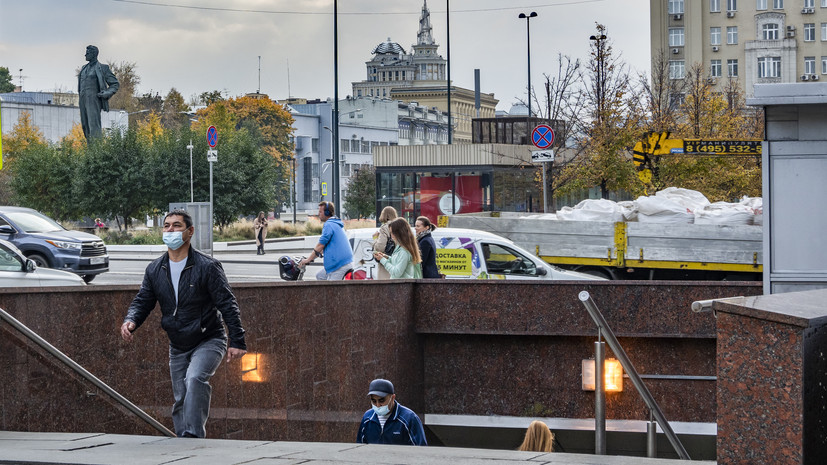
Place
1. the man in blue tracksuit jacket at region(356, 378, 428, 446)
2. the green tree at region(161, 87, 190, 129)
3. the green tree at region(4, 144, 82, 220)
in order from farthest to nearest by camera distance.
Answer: the green tree at region(161, 87, 190, 129) < the green tree at region(4, 144, 82, 220) < the man in blue tracksuit jacket at region(356, 378, 428, 446)

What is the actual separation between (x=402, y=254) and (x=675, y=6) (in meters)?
94.1

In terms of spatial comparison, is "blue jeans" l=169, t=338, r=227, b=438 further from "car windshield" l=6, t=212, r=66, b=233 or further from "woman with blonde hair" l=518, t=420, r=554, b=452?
"car windshield" l=6, t=212, r=66, b=233

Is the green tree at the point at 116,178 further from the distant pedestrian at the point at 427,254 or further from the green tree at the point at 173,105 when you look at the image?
the green tree at the point at 173,105

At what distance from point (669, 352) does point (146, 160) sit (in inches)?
1581

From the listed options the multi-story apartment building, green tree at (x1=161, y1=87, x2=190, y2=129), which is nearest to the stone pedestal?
the multi-story apartment building

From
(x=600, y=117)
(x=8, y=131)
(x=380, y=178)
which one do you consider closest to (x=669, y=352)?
(x=600, y=117)

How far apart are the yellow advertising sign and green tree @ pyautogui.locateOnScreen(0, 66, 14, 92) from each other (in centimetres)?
12335

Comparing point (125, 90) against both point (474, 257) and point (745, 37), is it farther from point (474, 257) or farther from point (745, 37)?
point (474, 257)

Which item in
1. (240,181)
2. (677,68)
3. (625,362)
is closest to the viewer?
(625,362)

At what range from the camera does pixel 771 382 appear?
4676 millimetres

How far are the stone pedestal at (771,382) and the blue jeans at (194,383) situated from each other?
11.8 ft

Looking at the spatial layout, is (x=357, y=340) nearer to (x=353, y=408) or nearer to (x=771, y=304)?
(x=353, y=408)

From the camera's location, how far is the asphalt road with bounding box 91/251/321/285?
25016 millimetres

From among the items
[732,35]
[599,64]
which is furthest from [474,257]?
[732,35]
